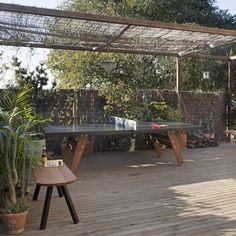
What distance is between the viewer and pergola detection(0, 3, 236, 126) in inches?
198

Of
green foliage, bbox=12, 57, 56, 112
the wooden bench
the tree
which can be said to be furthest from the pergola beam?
the tree

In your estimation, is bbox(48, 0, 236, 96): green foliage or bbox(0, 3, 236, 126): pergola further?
bbox(48, 0, 236, 96): green foliage

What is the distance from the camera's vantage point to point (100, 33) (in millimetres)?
6355

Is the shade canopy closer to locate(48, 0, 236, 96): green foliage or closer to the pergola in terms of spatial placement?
the pergola

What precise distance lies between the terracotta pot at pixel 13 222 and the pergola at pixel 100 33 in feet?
8.66

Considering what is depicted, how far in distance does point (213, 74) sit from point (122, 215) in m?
9.19

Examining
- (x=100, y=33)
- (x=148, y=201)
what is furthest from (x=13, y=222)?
(x=100, y=33)

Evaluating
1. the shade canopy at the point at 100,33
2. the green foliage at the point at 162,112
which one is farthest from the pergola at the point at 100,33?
the green foliage at the point at 162,112

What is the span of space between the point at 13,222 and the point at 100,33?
166 inches

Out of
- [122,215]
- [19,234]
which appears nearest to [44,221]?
[19,234]

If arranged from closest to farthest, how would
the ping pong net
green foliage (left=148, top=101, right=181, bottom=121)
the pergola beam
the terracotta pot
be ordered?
the terracotta pot < the pergola beam < the ping pong net < green foliage (left=148, top=101, right=181, bottom=121)

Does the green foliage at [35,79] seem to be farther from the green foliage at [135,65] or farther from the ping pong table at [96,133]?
the green foliage at [135,65]

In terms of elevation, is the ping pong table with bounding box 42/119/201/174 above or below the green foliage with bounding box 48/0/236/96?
below

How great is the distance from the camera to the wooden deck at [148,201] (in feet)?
10.4
